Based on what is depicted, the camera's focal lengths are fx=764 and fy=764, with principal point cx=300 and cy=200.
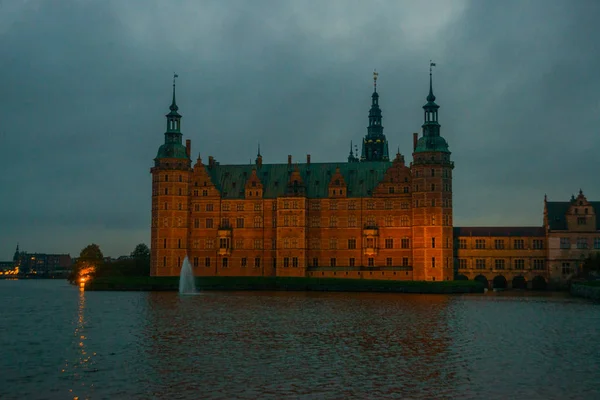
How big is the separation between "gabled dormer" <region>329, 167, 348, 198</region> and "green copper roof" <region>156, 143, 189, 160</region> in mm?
21616

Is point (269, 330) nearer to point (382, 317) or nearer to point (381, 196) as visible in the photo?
point (382, 317)

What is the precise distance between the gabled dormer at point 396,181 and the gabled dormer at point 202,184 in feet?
78.2

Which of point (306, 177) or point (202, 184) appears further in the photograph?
point (306, 177)

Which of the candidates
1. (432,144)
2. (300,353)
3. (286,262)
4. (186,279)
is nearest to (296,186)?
(286,262)

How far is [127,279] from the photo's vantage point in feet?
340

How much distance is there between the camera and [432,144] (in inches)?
4156

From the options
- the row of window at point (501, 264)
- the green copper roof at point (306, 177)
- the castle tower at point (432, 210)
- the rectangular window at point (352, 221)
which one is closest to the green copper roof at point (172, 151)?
the green copper roof at point (306, 177)

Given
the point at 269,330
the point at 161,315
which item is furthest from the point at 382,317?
the point at 161,315

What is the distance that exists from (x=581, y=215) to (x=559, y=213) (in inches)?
121

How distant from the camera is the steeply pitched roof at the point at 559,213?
10762 centimetres

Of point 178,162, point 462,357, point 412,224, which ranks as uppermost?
point 178,162

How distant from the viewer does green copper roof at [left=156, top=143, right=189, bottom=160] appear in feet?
363

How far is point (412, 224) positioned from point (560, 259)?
837 inches

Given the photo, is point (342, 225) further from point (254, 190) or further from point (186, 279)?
point (186, 279)
